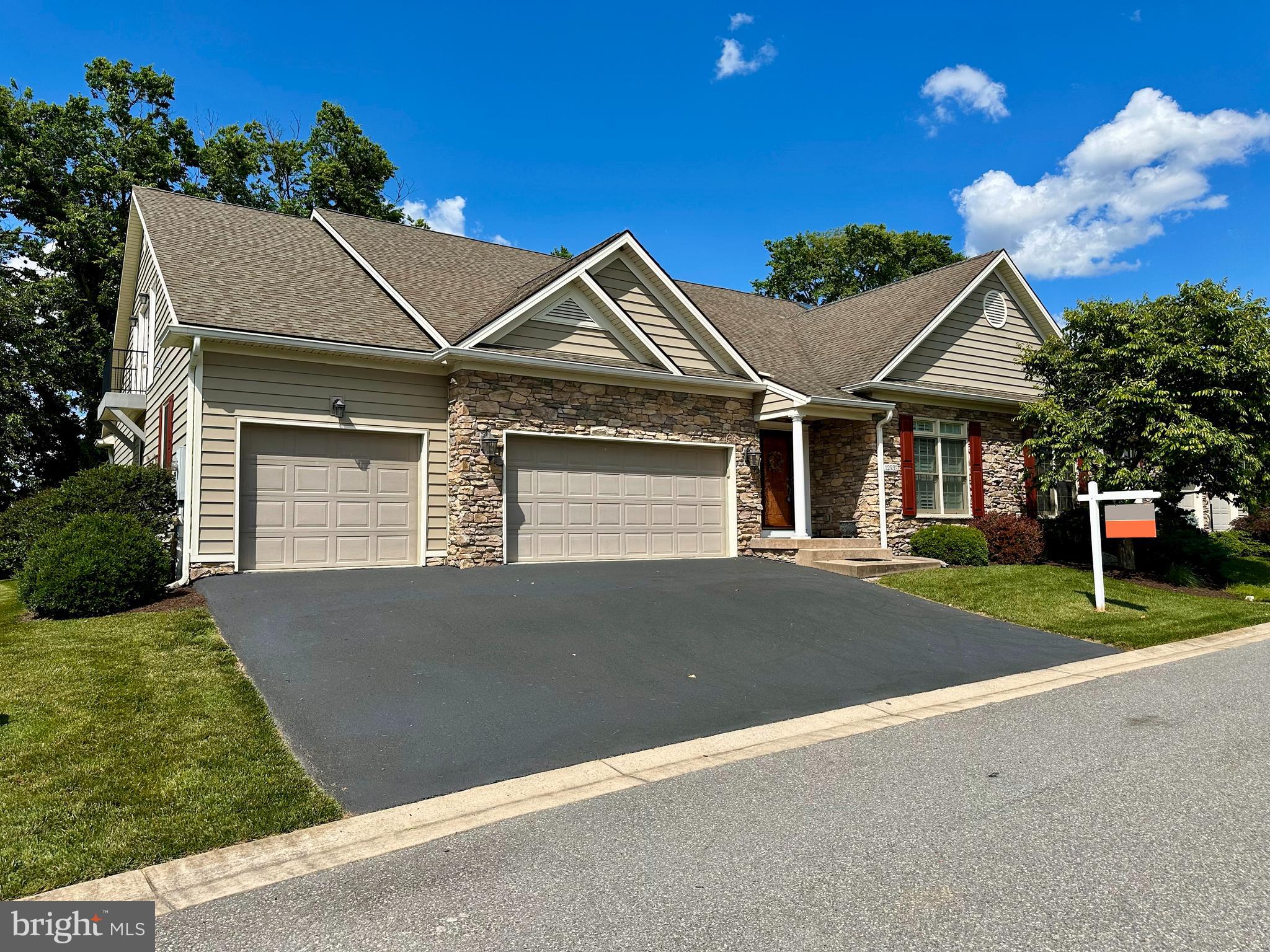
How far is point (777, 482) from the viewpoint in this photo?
16.9 meters

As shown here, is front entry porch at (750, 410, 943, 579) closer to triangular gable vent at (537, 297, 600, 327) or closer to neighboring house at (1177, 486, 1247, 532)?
triangular gable vent at (537, 297, 600, 327)

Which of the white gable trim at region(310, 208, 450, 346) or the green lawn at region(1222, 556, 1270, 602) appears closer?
the white gable trim at region(310, 208, 450, 346)

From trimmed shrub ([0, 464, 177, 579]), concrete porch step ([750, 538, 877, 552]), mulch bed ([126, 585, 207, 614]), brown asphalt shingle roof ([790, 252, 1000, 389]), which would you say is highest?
brown asphalt shingle roof ([790, 252, 1000, 389])

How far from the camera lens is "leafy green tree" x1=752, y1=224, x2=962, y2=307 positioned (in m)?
37.6

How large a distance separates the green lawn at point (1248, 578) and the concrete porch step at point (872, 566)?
5.08 metres

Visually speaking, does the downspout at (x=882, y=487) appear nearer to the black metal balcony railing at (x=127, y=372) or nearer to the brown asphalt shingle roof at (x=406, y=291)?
the brown asphalt shingle roof at (x=406, y=291)

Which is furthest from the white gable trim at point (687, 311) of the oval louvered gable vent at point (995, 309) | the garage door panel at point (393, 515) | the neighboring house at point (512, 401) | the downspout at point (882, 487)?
the oval louvered gable vent at point (995, 309)

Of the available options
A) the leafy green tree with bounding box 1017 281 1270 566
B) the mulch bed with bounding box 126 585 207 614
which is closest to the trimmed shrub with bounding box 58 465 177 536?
the mulch bed with bounding box 126 585 207 614

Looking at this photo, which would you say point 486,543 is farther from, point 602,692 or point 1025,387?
point 1025,387

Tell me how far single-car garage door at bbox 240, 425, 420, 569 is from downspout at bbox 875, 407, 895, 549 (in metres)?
8.42

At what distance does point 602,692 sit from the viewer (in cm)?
706

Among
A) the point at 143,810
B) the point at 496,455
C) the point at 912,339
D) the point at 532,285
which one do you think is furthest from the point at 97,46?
the point at 143,810

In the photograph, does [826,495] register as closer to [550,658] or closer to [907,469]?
[907,469]

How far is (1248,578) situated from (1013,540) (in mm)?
3945
